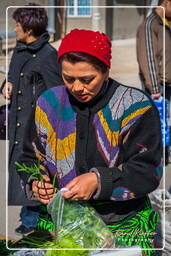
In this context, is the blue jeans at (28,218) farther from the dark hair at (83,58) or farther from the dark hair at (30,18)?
the dark hair at (83,58)

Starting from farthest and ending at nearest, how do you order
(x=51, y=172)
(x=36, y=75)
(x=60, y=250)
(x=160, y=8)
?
(x=160, y=8), (x=36, y=75), (x=51, y=172), (x=60, y=250)

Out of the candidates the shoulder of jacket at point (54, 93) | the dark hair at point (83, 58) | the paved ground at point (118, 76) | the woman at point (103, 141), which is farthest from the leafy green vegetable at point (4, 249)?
the dark hair at point (83, 58)

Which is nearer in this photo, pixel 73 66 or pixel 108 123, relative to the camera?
pixel 73 66

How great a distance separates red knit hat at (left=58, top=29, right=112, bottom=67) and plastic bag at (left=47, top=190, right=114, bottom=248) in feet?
1.54

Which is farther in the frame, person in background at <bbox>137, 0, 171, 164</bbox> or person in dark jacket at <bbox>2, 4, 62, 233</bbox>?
person in background at <bbox>137, 0, 171, 164</bbox>

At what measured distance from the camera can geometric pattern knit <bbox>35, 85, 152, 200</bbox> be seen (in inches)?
66.9

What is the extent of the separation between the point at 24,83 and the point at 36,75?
108mm

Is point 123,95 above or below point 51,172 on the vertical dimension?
above

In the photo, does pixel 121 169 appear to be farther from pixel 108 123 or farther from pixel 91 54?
pixel 91 54

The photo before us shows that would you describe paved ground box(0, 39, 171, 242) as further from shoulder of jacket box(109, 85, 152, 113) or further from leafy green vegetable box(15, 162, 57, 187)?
shoulder of jacket box(109, 85, 152, 113)

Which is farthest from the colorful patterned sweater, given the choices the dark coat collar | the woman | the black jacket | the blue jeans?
the blue jeans

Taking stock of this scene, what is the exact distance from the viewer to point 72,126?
1.75 m

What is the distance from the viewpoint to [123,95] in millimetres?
1737

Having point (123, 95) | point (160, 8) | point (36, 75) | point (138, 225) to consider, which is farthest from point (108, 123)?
point (160, 8)
